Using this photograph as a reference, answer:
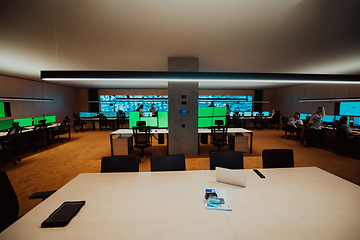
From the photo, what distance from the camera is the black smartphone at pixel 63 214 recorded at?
110cm

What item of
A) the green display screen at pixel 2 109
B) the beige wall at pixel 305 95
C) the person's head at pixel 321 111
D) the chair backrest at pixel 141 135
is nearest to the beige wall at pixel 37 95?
the green display screen at pixel 2 109

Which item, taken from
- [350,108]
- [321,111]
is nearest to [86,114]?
[321,111]

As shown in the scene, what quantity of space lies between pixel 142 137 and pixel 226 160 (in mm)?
3013

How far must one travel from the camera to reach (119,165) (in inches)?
82.7

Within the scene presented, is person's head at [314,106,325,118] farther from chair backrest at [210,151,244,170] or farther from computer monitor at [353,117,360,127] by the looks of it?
chair backrest at [210,151,244,170]

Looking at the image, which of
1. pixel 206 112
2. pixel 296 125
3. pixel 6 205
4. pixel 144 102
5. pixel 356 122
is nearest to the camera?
pixel 6 205

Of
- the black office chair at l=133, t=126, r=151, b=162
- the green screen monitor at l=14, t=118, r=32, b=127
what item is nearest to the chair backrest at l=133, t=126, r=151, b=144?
the black office chair at l=133, t=126, r=151, b=162

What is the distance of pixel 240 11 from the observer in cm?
211

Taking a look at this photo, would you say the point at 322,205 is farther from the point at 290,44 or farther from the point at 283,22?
the point at 290,44

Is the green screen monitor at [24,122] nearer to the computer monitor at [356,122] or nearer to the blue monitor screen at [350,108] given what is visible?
the computer monitor at [356,122]

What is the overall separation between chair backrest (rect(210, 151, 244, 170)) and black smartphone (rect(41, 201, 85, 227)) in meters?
1.62

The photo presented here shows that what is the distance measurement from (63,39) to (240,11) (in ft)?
10.9

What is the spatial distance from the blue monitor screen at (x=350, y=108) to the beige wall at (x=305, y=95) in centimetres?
36

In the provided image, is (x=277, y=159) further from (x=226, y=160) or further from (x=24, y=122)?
(x=24, y=122)
